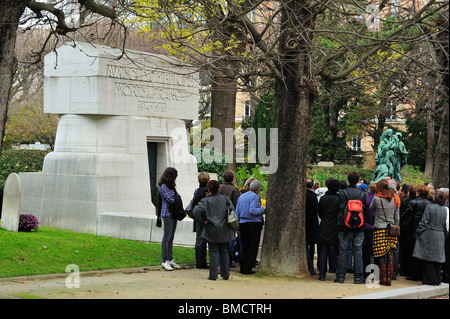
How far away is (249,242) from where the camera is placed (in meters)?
12.8

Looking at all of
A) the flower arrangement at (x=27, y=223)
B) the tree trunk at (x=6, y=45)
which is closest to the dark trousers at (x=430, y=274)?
the tree trunk at (x=6, y=45)

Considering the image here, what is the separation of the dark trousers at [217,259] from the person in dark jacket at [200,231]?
92cm

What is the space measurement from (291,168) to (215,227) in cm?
191

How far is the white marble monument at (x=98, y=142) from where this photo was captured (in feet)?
53.1

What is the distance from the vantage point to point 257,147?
1484 inches

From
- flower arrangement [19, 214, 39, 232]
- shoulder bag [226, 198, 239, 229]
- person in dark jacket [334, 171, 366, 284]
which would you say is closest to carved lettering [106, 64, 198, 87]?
flower arrangement [19, 214, 39, 232]

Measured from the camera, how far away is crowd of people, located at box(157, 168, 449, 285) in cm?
1191

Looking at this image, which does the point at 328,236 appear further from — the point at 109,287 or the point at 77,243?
the point at 77,243

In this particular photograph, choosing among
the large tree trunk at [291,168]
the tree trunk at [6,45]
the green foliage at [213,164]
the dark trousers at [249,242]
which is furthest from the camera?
the green foliage at [213,164]

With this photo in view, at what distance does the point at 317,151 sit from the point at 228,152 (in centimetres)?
1842

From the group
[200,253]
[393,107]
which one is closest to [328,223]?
[200,253]

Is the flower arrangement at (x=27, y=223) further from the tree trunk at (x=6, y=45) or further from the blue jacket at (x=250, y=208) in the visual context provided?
the blue jacket at (x=250, y=208)

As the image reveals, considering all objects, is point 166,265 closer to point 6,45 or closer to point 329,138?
point 6,45
